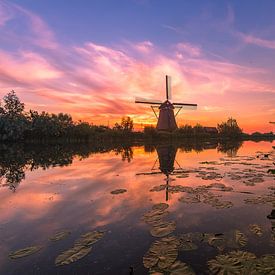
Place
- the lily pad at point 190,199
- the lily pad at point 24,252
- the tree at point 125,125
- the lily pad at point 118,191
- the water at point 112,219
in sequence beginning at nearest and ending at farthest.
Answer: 1. the water at point 112,219
2. the lily pad at point 24,252
3. the lily pad at point 190,199
4. the lily pad at point 118,191
5. the tree at point 125,125

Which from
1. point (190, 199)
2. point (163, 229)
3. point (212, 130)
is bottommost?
point (163, 229)

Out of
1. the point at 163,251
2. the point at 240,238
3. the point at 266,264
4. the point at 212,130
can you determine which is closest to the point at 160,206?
the point at 240,238

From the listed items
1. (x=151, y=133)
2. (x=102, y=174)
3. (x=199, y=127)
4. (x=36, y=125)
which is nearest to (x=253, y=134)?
(x=199, y=127)

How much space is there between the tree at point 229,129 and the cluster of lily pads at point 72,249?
132153 millimetres

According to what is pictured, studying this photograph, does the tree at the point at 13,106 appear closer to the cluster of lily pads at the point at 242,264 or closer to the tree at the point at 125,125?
the tree at the point at 125,125

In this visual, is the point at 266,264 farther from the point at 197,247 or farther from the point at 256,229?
the point at 256,229

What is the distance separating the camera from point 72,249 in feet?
24.2

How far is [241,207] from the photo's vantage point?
37.1ft

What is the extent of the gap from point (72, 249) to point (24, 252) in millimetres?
1380

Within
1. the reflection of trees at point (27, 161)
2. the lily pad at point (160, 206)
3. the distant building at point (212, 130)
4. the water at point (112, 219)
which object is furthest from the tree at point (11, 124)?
the distant building at point (212, 130)

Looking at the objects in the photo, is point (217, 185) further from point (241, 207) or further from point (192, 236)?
point (192, 236)

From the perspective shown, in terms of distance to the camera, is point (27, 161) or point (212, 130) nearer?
A: point (27, 161)

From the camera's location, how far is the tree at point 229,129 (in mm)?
132500

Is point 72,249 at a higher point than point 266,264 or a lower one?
lower
